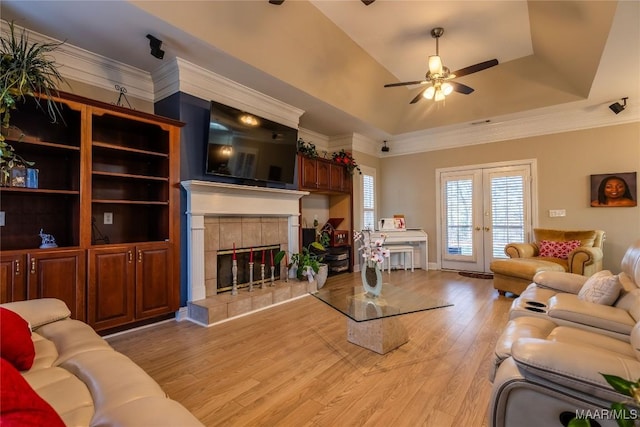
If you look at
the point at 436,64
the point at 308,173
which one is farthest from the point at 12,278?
the point at 436,64

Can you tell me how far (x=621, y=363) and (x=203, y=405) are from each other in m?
2.09

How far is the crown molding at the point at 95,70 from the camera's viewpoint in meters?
2.97

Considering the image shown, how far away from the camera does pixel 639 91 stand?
432 centimetres

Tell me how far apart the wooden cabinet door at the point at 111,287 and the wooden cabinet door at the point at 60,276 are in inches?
2.8

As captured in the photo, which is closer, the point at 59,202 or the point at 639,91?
the point at 59,202

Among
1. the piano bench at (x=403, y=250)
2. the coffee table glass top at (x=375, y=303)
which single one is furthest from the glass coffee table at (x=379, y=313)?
the piano bench at (x=403, y=250)

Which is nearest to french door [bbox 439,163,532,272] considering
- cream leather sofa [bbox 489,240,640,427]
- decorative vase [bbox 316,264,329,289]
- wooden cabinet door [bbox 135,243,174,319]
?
decorative vase [bbox 316,264,329,289]

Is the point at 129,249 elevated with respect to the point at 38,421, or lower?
elevated

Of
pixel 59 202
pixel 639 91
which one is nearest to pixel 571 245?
pixel 639 91

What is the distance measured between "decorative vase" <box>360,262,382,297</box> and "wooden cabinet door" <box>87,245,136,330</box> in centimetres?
235

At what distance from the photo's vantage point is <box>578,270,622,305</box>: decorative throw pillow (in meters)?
2.09

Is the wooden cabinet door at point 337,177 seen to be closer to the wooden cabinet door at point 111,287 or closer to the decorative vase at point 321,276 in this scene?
the decorative vase at point 321,276

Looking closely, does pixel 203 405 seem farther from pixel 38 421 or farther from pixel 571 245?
pixel 571 245

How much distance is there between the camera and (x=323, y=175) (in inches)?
218
